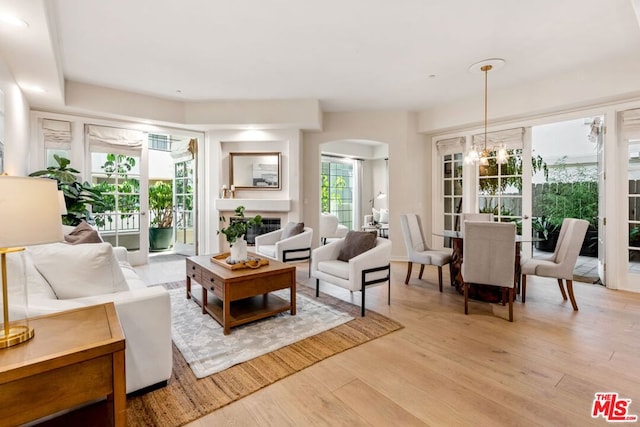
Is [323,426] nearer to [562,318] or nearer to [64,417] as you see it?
[64,417]

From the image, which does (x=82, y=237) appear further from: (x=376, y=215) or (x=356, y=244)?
(x=376, y=215)

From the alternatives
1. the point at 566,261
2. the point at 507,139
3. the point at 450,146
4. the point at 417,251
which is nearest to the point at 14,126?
the point at 417,251

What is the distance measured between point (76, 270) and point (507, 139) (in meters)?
5.64

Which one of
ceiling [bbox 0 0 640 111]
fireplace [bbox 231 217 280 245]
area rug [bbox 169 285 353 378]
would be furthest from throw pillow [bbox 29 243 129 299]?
fireplace [bbox 231 217 280 245]

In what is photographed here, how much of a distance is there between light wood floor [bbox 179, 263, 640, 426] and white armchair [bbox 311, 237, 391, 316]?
15.0 inches

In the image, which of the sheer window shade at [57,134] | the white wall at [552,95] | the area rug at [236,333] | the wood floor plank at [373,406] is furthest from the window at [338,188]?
the wood floor plank at [373,406]

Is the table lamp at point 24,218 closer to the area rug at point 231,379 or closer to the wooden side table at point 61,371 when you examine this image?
the wooden side table at point 61,371

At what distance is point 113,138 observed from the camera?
16.8 ft

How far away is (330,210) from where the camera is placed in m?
8.96

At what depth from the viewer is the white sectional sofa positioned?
1.78 metres

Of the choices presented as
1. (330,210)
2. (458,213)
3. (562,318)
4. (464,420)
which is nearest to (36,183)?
(464,420)

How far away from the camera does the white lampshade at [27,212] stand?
115 cm

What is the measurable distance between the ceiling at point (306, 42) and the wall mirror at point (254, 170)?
150cm

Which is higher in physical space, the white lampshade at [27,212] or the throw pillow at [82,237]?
the white lampshade at [27,212]
